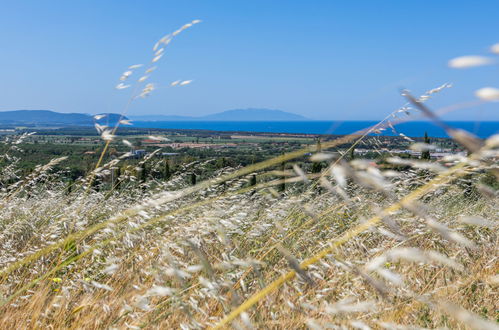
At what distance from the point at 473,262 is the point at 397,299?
3.63 feet

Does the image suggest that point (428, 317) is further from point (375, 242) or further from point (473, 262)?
point (375, 242)

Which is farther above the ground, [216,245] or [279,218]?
[279,218]

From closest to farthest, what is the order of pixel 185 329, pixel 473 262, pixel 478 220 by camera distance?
1. pixel 478 220
2. pixel 185 329
3. pixel 473 262

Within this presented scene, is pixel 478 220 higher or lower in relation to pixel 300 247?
higher

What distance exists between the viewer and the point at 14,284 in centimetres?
261

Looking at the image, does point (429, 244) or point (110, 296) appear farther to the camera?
point (429, 244)

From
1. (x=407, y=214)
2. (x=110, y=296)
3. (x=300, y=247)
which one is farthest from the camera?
(x=300, y=247)

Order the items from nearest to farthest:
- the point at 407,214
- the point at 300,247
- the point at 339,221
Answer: the point at 407,214, the point at 300,247, the point at 339,221

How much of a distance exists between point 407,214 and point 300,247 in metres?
0.94

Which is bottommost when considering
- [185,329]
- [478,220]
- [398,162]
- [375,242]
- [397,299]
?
[375,242]

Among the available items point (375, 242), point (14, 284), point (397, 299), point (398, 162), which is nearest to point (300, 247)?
point (375, 242)

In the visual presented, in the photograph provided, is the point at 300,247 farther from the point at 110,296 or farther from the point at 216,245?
the point at 110,296

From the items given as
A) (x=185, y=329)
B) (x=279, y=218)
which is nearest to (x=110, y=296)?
(x=185, y=329)

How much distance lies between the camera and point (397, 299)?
2.14 meters
